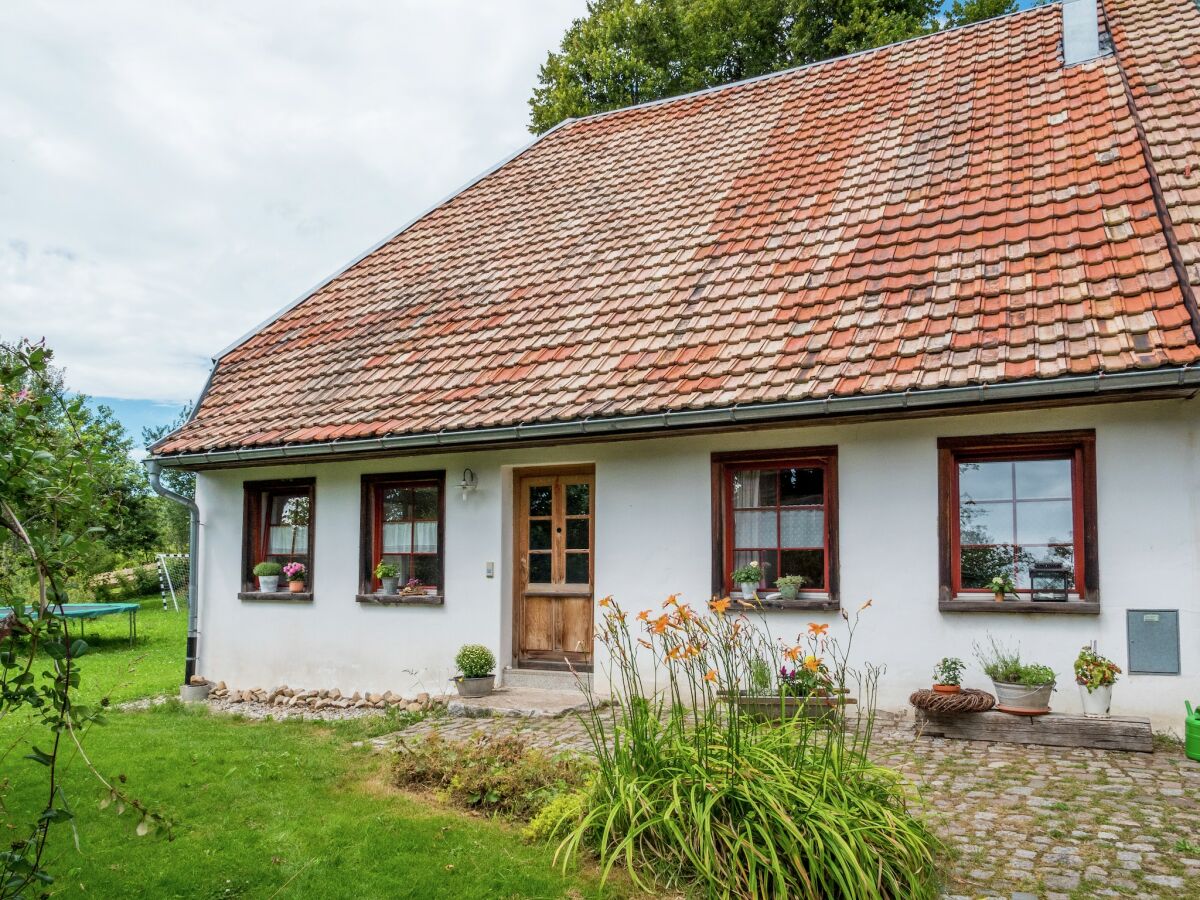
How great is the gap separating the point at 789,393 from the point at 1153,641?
10.1 feet

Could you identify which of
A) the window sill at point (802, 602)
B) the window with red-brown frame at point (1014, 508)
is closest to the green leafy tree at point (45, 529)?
the window sill at point (802, 602)

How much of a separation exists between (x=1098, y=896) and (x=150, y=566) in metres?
24.8

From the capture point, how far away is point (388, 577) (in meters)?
9.81

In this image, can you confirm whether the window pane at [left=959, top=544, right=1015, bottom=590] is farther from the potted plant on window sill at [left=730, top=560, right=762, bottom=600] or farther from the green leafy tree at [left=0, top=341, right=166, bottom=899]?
the green leafy tree at [left=0, top=341, right=166, bottom=899]

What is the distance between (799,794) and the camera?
4.05 meters

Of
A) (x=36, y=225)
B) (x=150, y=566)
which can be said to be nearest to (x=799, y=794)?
(x=36, y=225)

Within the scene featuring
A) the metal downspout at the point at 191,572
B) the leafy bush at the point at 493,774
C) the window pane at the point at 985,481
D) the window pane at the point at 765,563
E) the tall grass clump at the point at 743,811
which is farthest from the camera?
the metal downspout at the point at 191,572

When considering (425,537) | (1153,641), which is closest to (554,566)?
(425,537)

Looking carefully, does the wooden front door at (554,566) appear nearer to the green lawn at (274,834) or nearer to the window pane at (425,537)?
the window pane at (425,537)

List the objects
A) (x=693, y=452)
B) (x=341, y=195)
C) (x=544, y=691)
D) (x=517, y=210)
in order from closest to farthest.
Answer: (x=693, y=452)
(x=544, y=691)
(x=517, y=210)
(x=341, y=195)

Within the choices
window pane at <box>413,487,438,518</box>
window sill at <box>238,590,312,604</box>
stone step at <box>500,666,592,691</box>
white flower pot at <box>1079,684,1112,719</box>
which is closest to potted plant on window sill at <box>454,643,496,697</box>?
stone step at <box>500,666,592,691</box>

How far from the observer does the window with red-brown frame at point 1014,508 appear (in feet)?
23.0

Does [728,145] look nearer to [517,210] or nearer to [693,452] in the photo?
[517,210]

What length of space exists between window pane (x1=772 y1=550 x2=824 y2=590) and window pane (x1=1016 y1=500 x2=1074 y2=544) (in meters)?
1.57
